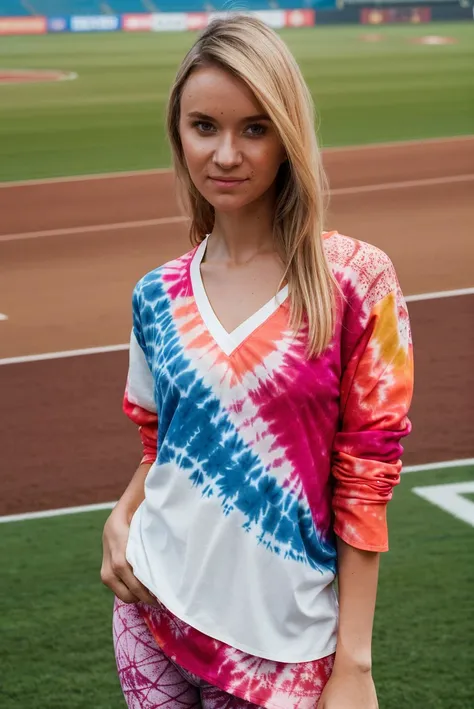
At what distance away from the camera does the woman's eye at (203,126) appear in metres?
1.62

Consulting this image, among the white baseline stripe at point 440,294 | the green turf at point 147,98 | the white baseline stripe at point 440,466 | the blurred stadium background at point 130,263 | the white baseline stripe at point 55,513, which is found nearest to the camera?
the blurred stadium background at point 130,263

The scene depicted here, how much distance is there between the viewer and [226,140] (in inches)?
62.5

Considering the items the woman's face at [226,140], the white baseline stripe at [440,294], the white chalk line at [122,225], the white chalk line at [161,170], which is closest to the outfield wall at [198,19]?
the white chalk line at [161,170]

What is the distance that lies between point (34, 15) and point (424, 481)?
567 centimetres

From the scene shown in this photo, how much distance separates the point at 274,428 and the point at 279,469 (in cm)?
5

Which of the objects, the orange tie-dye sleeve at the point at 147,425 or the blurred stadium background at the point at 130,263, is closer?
the orange tie-dye sleeve at the point at 147,425

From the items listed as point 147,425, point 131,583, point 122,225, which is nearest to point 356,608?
point 131,583

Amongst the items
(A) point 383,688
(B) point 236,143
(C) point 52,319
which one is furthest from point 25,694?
(C) point 52,319

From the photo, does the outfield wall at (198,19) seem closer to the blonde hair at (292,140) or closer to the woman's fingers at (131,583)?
the blonde hair at (292,140)

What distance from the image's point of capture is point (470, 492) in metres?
4.98

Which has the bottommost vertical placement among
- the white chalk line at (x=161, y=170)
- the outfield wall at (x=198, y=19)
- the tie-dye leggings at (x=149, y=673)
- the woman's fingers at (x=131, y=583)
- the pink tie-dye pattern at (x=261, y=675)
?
the white chalk line at (x=161, y=170)

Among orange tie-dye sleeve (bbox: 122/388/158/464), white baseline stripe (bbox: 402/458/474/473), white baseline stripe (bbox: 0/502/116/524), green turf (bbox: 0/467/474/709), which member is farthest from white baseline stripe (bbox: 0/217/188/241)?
orange tie-dye sleeve (bbox: 122/388/158/464)

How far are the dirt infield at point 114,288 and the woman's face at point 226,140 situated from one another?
3.54m

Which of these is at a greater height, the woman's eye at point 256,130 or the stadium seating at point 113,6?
the woman's eye at point 256,130
